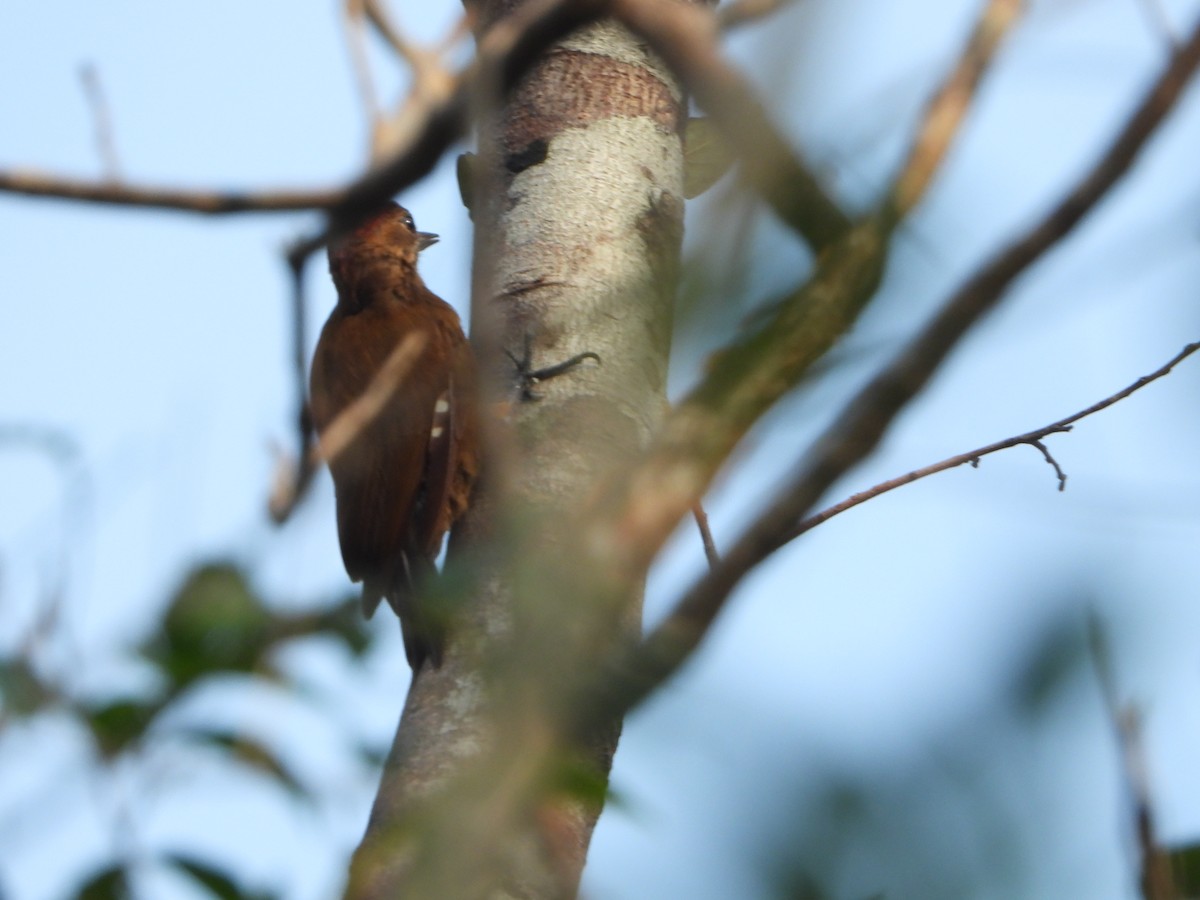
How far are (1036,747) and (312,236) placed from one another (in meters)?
0.72

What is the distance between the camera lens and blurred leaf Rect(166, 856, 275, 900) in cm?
119

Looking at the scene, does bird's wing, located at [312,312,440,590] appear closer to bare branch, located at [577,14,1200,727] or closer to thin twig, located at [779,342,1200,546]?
thin twig, located at [779,342,1200,546]

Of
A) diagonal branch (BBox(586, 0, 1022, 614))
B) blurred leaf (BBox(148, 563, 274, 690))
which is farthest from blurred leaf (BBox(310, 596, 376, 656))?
diagonal branch (BBox(586, 0, 1022, 614))

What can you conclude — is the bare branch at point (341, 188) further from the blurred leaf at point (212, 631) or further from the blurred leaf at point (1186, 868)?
the blurred leaf at point (1186, 868)

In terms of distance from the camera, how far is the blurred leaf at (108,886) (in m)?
1.18

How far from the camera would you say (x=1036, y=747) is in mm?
757

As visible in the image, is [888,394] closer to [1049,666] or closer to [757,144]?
[1049,666]

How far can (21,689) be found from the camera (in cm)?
118

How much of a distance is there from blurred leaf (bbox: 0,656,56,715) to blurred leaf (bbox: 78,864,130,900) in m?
0.15

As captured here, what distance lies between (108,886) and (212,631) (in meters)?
0.23

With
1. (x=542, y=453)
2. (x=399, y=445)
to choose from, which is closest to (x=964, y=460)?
(x=542, y=453)

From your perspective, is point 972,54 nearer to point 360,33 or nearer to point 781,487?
point 781,487

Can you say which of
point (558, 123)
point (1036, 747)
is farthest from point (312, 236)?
point (558, 123)

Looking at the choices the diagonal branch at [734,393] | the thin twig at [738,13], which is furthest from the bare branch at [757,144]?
the thin twig at [738,13]
